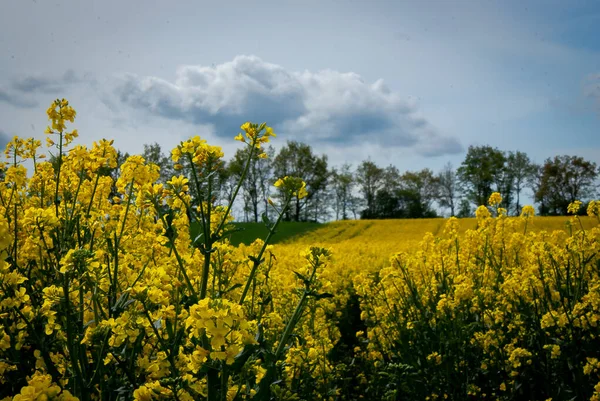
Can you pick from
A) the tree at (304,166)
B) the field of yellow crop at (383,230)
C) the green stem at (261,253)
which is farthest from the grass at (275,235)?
the green stem at (261,253)

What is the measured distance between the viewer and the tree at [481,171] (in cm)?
5353

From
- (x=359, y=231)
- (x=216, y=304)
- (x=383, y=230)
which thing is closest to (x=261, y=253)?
(x=216, y=304)

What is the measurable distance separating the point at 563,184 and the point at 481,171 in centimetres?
894

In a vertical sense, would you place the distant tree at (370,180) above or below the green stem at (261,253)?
above

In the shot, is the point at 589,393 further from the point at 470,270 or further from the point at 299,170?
the point at 299,170

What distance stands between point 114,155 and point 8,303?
55.0 inches

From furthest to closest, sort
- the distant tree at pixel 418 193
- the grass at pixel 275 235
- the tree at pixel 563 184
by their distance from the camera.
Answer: the distant tree at pixel 418 193 → the tree at pixel 563 184 → the grass at pixel 275 235

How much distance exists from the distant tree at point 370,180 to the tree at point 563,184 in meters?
18.4

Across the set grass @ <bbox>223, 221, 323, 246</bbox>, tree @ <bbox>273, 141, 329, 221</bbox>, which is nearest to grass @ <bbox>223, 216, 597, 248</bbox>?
grass @ <bbox>223, 221, 323, 246</bbox>

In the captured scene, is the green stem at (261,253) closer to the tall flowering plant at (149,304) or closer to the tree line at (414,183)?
the tall flowering plant at (149,304)

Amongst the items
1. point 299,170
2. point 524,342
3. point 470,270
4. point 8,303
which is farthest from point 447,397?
point 299,170

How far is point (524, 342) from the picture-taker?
475 centimetres

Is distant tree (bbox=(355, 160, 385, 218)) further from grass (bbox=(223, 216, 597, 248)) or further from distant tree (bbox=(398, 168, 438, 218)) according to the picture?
grass (bbox=(223, 216, 597, 248))

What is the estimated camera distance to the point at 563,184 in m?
47.4
